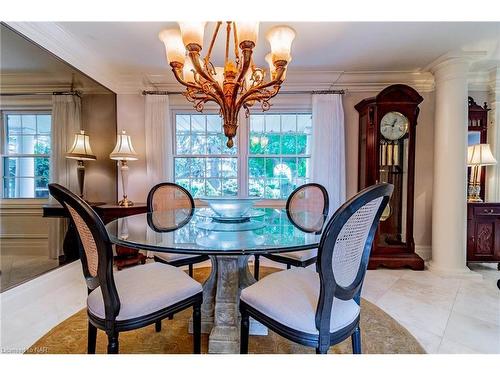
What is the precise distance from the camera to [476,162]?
9.75 feet

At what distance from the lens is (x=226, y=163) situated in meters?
3.49

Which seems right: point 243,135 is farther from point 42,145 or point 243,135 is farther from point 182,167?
point 42,145

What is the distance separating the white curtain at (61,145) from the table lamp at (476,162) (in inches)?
177

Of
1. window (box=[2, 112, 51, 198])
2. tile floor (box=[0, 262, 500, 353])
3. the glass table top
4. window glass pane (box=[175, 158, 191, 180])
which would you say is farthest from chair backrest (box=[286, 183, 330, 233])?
window (box=[2, 112, 51, 198])

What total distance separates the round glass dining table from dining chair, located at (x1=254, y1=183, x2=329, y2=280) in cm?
2

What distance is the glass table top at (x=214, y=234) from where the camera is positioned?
3.89 feet

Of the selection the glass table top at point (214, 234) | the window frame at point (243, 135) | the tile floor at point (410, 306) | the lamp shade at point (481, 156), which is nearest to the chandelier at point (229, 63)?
the glass table top at point (214, 234)

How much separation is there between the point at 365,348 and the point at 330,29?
2505 mm

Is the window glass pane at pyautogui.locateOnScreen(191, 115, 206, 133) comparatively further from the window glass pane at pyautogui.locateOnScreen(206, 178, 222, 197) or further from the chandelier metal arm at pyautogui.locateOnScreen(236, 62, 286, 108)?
the chandelier metal arm at pyautogui.locateOnScreen(236, 62, 286, 108)

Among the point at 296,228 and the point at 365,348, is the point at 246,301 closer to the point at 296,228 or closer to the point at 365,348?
the point at 296,228

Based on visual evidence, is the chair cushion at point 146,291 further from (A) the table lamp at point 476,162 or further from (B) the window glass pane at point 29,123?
(A) the table lamp at point 476,162

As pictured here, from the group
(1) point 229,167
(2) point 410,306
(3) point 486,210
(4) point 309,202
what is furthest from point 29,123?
(3) point 486,210

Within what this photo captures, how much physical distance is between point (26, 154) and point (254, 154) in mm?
2415
